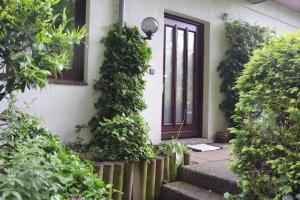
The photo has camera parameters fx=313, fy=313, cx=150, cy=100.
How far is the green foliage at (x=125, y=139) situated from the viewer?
3.42 m

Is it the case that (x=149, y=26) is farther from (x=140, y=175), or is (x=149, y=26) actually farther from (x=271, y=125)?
(x=271, y=125)

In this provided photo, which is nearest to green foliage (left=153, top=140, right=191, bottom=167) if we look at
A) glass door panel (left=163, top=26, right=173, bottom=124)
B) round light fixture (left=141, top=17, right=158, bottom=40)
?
glass door panel (left=163, top=26, right=173, bottom=124)

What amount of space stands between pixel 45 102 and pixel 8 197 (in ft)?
7.28

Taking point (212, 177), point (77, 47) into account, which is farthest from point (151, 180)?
point (77, 47)

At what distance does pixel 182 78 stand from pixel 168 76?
0.35m

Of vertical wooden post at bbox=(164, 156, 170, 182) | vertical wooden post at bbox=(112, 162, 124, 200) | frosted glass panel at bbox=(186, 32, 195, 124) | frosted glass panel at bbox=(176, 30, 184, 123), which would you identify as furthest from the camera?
frosted glass panel at bbox=(186, 32, 195, 124)

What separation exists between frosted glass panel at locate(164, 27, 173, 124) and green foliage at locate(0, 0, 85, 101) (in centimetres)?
305

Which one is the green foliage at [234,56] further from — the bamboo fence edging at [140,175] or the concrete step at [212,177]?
the bamboo fence edging at [140,175]

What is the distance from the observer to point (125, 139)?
3.46 metres

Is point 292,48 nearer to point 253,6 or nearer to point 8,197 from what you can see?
point 8,197

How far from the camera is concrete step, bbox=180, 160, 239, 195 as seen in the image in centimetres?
328

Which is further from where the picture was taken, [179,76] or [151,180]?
[179,76]

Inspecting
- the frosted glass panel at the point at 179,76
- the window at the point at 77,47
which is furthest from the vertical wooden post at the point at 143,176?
the frosted glass panel at the point at 179,76

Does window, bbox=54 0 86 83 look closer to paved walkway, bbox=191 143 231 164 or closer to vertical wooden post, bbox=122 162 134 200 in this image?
vertical wooden post, bbox=122 162 134 200
